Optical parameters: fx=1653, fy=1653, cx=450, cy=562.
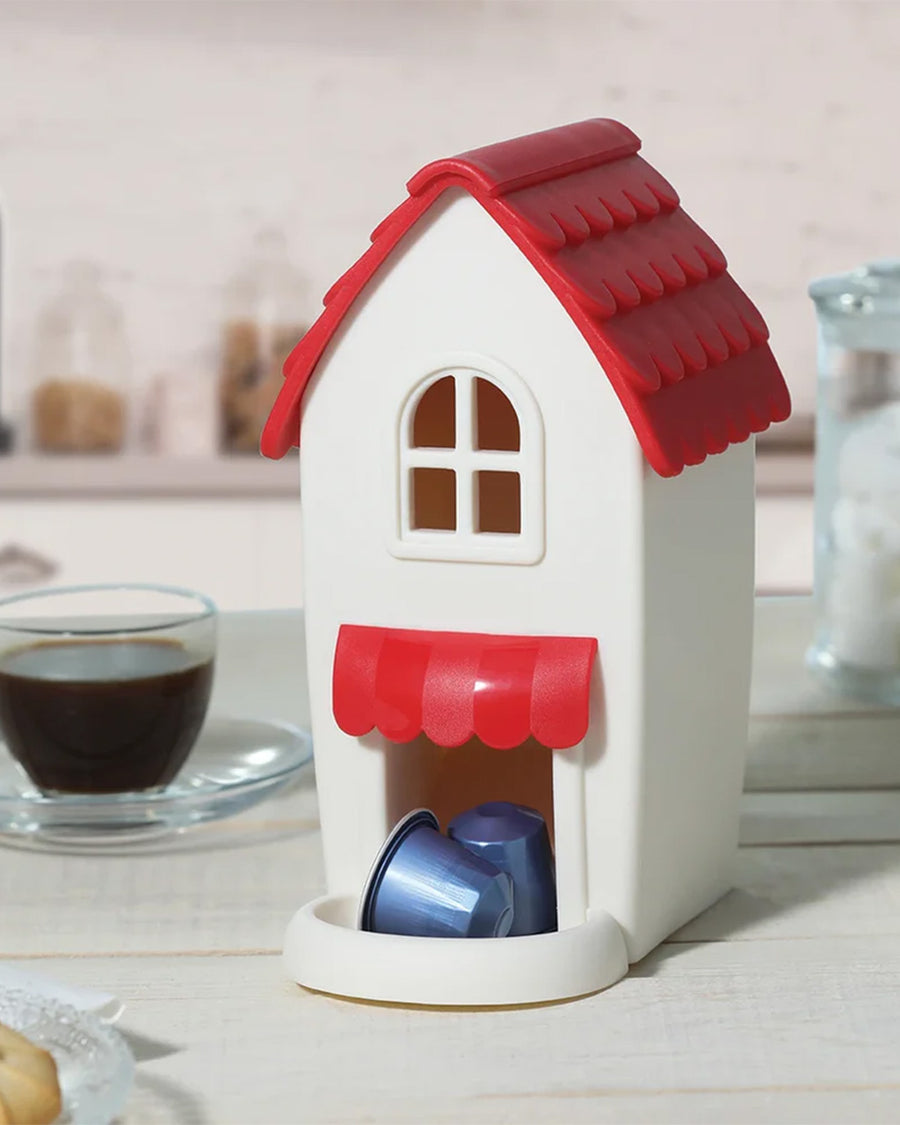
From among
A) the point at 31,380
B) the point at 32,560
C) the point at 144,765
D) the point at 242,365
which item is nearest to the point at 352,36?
the point at 242,365

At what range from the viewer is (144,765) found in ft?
2.88

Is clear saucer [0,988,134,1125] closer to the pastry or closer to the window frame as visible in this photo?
the pastry

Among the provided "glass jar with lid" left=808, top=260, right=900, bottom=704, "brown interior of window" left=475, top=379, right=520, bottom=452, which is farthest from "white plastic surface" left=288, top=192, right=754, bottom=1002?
"glass jar with lid" left=808, top=260, right=900, bottom=704

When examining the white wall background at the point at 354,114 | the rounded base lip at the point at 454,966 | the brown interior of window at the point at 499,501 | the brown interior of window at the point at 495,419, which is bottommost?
the rounded base lip at the point at 454,966

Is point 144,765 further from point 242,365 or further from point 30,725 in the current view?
point 242,365

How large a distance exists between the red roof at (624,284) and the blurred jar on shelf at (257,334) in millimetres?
1541

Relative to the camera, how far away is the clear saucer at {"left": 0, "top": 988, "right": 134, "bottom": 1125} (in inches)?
22.0

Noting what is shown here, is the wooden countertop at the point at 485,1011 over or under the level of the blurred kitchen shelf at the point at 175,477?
under

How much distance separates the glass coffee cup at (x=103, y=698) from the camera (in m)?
0.85

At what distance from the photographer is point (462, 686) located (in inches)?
27.4

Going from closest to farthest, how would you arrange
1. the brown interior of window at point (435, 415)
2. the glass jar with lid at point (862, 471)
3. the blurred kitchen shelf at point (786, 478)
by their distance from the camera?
the brown interior of window at point (435, 415), the glass jar with lid at point (862, 471), the blurred kitchen shelf at point (786, 478)

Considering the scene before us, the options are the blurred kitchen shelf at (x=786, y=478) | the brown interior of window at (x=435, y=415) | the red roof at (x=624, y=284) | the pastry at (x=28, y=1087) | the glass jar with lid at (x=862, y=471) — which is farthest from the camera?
the blurred kitchen shelf at (x=786, y=478)

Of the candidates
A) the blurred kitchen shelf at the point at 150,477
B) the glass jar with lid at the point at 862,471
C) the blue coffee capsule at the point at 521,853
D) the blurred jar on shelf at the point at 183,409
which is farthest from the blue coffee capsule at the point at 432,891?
the blurred jar on shelf at the point at 183,409

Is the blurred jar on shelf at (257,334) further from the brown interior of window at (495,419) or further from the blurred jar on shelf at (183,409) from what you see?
the brown interior of window at (495,419)
